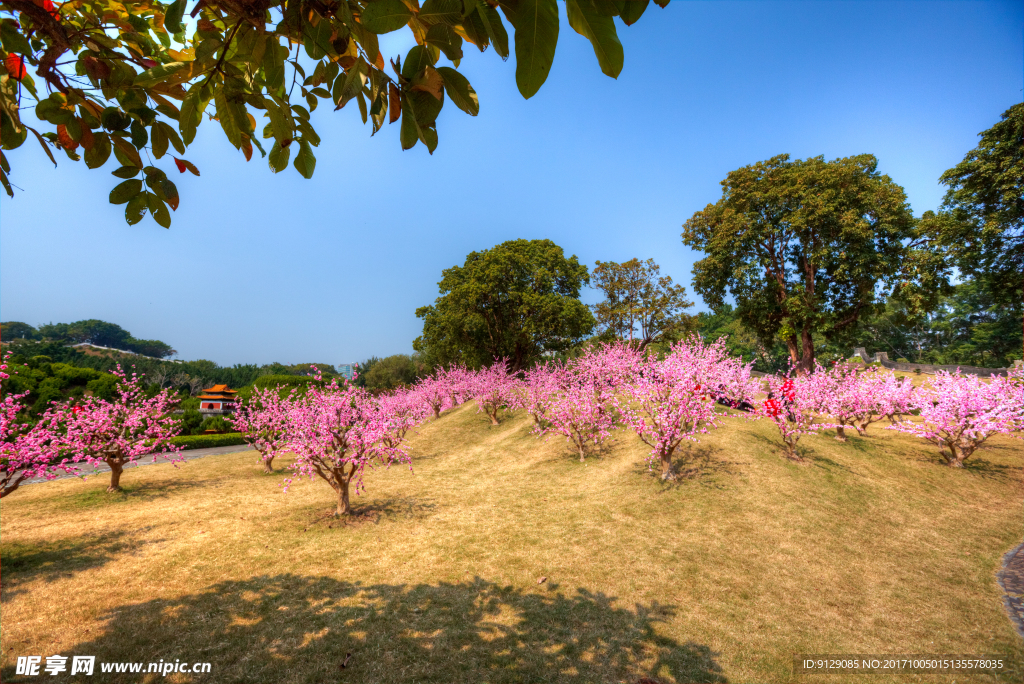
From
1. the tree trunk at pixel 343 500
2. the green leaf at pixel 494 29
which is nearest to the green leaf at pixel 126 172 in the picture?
the green leaf at pixel 494 29

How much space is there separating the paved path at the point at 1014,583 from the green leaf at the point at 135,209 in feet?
30.0

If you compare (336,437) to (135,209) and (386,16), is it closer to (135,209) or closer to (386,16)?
(135,209)

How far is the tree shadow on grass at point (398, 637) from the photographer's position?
140 inches

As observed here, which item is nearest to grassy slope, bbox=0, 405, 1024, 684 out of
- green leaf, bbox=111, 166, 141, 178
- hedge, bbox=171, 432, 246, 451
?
green leaf, bbox=111, 166, 141, 178

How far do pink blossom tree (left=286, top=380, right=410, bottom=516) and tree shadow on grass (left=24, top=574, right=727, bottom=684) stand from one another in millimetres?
2533

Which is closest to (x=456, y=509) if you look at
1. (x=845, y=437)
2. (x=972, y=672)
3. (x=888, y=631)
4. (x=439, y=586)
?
(x=439, y=586)

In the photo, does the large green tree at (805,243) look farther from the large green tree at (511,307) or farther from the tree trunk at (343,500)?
the tree trunk at (343,500)

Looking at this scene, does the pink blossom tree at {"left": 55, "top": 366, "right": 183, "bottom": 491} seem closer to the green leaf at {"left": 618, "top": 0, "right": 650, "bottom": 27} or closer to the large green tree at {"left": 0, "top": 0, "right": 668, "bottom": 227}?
the large green tree at {"left": 0, "top": 0, "right": 668, "bottom": 227}

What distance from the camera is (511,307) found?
22047 millimetres

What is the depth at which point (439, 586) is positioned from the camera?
206 inches

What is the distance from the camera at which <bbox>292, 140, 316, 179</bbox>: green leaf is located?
6.98ft

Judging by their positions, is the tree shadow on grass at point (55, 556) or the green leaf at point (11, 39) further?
the tree shadow on grass at point (55, 556)

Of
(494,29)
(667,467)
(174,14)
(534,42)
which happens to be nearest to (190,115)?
(174,14)

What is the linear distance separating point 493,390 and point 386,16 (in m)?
17.3
